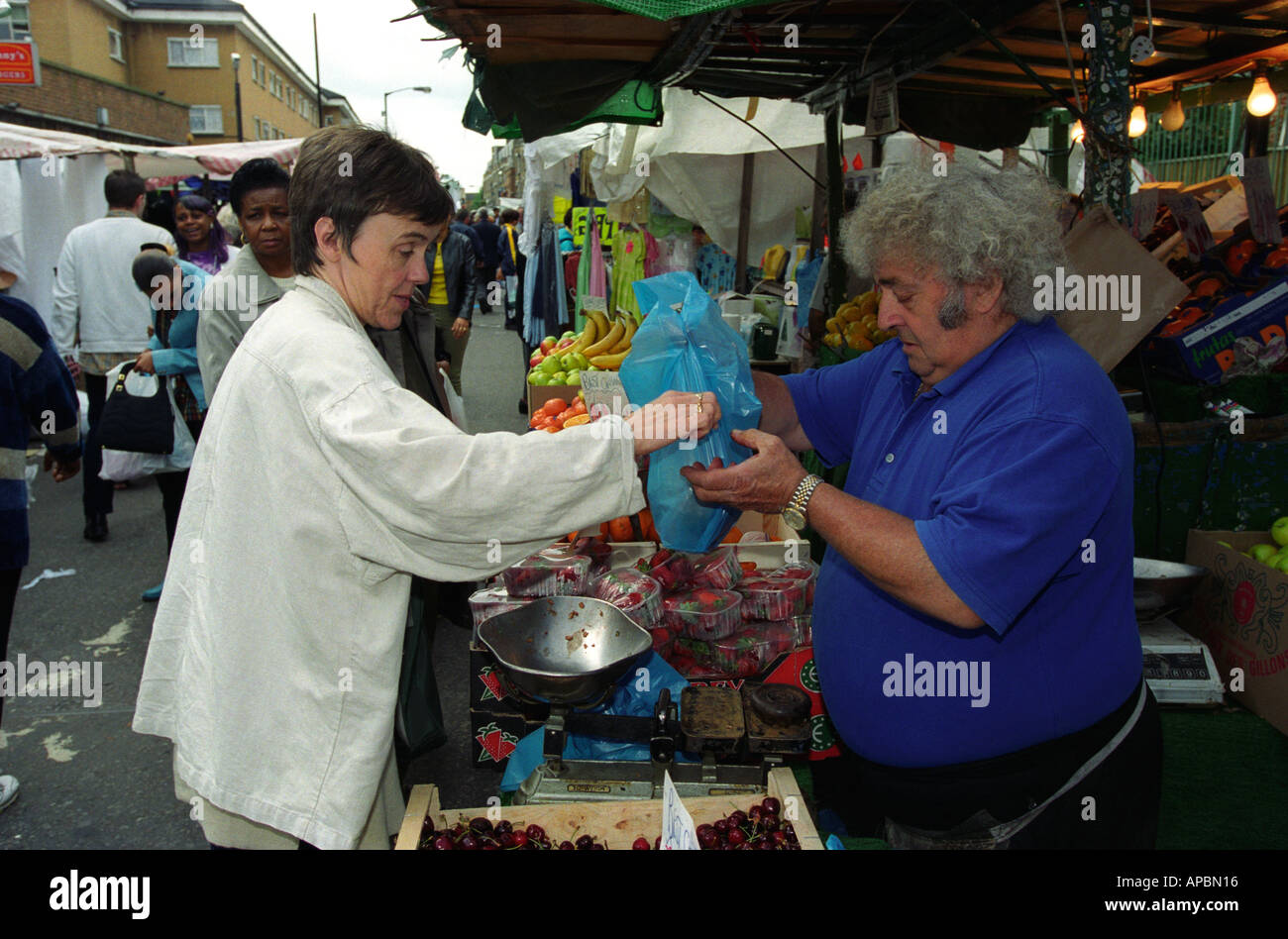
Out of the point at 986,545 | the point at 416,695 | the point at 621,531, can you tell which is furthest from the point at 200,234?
the point at 986,545

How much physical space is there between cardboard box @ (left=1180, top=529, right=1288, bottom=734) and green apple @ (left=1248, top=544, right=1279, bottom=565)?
0.08 m

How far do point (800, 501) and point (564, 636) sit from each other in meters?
1.09

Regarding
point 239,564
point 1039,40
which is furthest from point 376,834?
point 1039,40

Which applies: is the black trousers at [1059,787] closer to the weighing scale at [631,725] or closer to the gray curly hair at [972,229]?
the weighing scale at [631,725]

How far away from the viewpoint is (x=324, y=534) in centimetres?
155

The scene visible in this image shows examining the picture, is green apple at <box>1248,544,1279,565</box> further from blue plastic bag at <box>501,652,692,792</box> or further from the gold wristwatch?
the gold wristwatch

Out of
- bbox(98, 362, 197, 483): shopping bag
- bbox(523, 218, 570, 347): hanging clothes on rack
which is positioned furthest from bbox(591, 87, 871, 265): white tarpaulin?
bbox(98, 362, 197, 483): shopping bag

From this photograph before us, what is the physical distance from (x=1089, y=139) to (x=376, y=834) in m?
3.38

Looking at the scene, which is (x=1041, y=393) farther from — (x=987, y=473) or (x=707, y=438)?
(x=707, y=438)

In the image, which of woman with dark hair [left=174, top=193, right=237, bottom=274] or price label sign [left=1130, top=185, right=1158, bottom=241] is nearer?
price label sign [left=1130, top=185, right=1158, bottom=241]

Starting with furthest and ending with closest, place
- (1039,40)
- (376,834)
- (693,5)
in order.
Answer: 1. (1039,40)
2. (693,5)
3. (376,834)

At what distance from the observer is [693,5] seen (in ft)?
7.45

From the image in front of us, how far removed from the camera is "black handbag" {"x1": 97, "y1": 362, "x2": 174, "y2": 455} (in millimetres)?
4695
